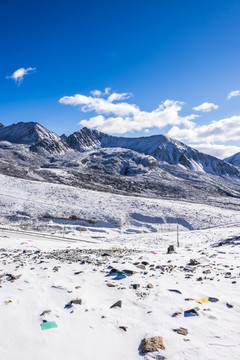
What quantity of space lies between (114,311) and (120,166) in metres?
114

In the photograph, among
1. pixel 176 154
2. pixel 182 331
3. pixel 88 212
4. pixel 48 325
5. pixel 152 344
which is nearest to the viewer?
pixel 152 344

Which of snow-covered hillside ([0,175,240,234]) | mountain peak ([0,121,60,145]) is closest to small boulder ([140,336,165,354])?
snow-covered hillside ([0,175,240,234])

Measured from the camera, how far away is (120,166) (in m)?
119

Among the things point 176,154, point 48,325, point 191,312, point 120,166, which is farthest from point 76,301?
point 176,154

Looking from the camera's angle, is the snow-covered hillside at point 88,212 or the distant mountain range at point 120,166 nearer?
the snow-covered hillside at point 88,212

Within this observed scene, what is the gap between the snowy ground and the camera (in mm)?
4078

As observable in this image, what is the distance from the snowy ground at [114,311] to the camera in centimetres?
408

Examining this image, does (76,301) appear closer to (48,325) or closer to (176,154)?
(48,325)

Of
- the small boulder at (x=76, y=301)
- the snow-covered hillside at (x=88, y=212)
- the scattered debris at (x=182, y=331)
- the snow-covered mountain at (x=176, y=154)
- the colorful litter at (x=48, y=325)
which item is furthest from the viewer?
the snow-covered mountain at (x=176, y=154)

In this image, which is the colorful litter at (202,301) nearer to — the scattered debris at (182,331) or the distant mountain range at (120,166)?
the scattered debris at (182,331)

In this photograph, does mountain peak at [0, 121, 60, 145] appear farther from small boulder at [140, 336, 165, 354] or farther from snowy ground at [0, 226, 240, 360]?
small boulder at [140, 336, 165, 354]

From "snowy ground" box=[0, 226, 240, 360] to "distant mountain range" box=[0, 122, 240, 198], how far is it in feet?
176

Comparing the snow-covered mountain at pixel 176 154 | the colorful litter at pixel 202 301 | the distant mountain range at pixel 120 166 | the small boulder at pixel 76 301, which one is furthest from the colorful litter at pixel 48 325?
the snow-covered mountain at pixel 176 154

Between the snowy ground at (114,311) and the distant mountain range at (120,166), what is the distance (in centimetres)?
5368
